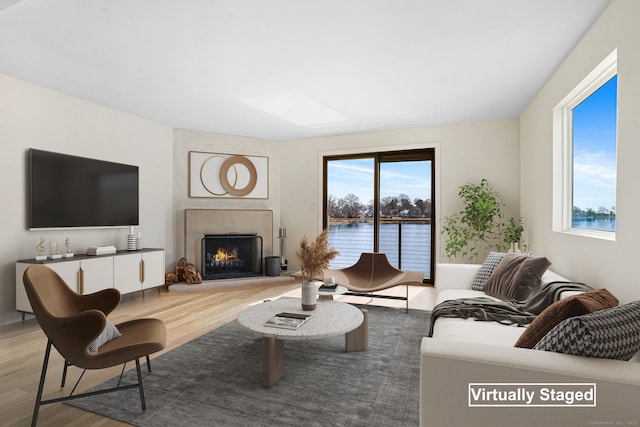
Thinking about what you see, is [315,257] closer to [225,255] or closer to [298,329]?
[298,329]

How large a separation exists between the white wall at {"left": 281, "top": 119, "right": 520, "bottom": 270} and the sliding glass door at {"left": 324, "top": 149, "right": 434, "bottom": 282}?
0.19 m

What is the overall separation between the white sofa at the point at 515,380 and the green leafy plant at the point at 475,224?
12.4 feet

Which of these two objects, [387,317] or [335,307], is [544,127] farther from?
[335,307]

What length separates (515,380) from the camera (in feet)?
3.95

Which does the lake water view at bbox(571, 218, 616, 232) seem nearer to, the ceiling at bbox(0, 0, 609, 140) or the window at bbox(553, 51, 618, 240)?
the window at bbox(553, 51, 618, 240)

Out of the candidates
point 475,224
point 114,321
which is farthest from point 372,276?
point 114,321

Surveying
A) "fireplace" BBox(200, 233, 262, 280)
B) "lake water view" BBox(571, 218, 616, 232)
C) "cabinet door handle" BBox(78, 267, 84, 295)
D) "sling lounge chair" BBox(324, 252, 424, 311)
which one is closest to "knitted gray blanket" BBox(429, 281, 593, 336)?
"lake water view" BBox(571, 218, 616, 232)

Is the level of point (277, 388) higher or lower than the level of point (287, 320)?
lower

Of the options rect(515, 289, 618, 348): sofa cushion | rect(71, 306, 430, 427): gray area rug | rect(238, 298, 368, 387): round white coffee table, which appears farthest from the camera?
rect(238, 298, 368, 387): round white coffee table

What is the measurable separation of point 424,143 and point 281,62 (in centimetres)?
306

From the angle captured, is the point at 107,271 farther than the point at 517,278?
Yes

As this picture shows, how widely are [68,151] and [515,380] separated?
477cm

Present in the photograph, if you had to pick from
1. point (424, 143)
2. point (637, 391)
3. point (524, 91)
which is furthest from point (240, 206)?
point (637, 391)

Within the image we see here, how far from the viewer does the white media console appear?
3.43 metres
